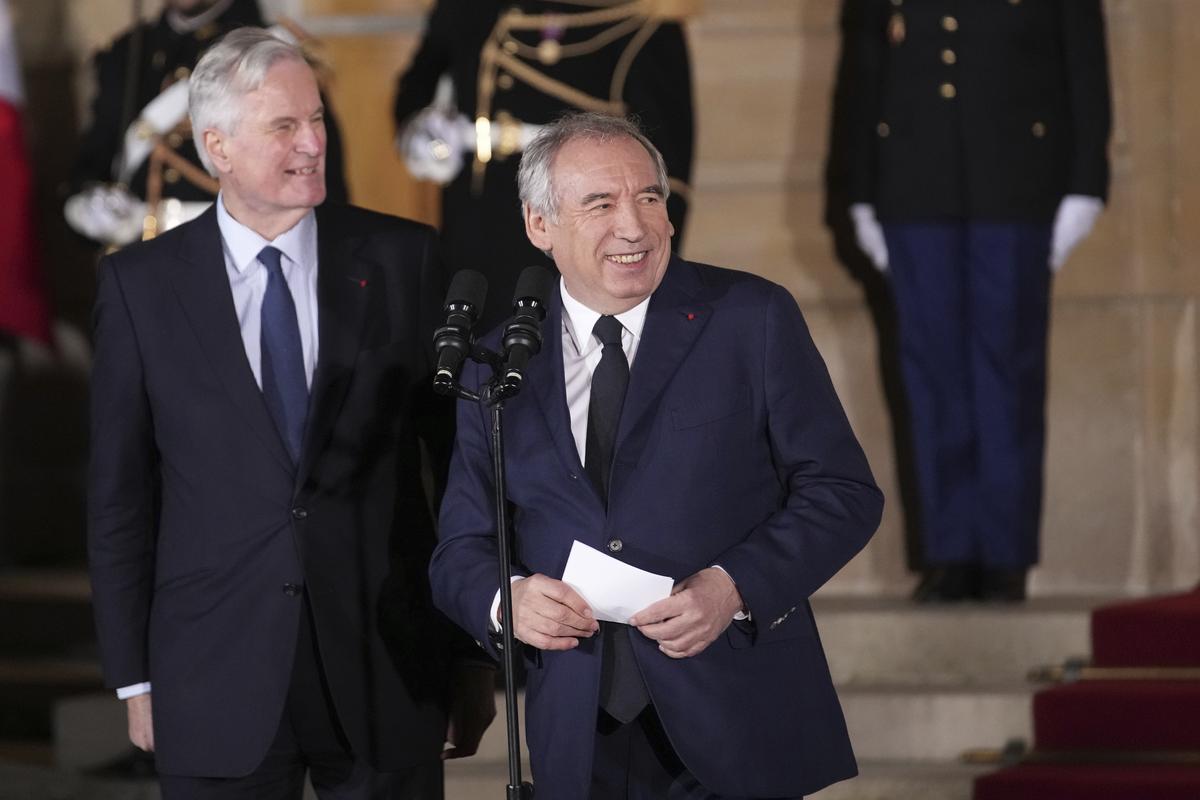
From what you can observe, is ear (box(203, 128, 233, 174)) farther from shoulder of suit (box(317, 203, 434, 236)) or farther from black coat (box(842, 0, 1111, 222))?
black coat (box(842, 0, 1111, 222))

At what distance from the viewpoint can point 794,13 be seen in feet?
19.6

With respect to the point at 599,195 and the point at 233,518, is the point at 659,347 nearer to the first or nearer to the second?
the point at 599,195

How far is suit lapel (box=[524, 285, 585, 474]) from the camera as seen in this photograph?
8.30ft

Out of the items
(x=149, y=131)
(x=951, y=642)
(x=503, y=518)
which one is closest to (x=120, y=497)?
(x=503, y=518)

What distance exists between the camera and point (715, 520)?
2.50m

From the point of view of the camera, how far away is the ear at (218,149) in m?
2.91

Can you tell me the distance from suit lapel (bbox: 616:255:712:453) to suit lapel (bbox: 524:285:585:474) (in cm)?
7

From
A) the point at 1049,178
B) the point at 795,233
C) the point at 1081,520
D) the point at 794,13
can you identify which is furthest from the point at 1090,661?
the point at 794,13

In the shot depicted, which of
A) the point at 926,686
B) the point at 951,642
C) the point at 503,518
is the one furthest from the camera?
the point at 951,642

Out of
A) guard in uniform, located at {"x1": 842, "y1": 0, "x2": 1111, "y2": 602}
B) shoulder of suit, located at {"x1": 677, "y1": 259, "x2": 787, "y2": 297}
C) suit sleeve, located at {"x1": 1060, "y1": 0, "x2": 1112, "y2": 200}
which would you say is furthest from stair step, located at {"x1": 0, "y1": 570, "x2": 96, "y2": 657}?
shoulder of suit, located at {"x1": 677, "y1": 259, "x2": 787, "y2": 297}

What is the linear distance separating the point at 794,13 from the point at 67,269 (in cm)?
273

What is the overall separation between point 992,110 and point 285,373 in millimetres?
2788

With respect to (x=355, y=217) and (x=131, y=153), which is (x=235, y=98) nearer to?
(x=355, y=217)

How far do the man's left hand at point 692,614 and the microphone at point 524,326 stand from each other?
1.11 feet
